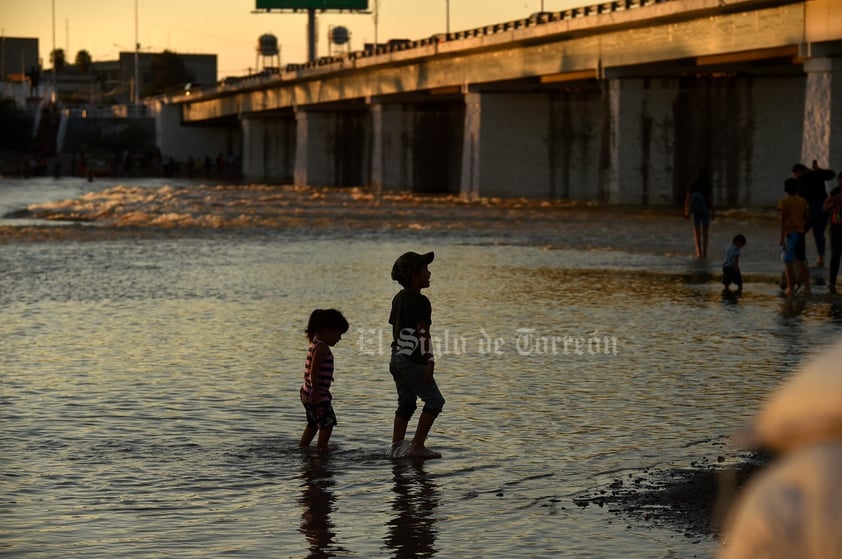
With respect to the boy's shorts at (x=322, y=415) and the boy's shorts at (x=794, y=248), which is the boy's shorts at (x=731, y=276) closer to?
the boy's shorts at (x=794, y=248)

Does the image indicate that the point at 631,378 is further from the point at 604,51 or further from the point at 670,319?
the point at 604,51

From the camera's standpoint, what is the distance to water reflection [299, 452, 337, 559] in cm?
664

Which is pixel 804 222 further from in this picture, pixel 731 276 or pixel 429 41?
pixel 429 41

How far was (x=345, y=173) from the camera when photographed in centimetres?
9756

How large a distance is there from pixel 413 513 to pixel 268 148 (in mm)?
113871

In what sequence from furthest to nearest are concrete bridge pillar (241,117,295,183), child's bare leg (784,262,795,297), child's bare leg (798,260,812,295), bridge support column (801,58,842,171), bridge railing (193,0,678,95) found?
concrete bridge pillar (241,117,295,183) < bridge railing (193,0,678,95) < bridge support column (801,58,842,171) < child's bare leg (798,260,812,295) < child's bare leg (784,262,795,297)

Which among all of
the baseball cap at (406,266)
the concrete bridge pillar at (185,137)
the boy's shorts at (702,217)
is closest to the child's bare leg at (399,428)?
the baseball cap at (406,266)

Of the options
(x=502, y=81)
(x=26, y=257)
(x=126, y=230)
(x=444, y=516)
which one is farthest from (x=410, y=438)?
(x=502, y=81)

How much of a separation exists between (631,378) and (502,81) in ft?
175

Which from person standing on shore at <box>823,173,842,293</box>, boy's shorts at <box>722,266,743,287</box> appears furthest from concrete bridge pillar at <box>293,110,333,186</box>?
boy's shorts at <box>722,266,743,287</box>

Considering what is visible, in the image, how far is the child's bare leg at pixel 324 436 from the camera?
9.05 meters

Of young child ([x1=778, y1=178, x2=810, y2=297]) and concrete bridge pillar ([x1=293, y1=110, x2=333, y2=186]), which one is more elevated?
concrete bridge pillar ([x1=293, y1=110, x2=333, y2=186])

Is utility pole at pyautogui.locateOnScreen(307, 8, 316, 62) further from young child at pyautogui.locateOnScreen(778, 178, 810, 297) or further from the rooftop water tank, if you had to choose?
young child at pyautogui.locateOnScreen(778, 178, 810, 297)

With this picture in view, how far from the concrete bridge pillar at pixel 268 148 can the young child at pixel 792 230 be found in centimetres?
9836
